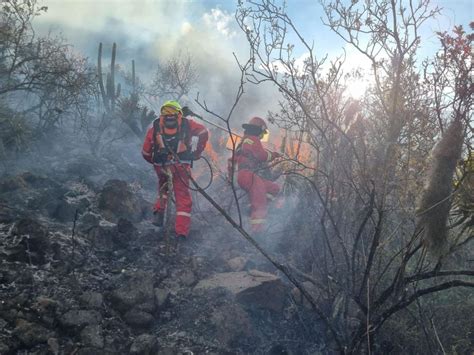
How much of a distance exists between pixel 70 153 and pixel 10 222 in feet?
17.8

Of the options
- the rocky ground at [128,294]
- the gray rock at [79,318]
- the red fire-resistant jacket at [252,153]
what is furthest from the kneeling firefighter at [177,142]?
the gray rock at [79,318]

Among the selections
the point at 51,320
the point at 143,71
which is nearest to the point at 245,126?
the point at 51,320

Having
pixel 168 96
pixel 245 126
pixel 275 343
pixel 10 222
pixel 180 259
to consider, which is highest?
pixel 168 96

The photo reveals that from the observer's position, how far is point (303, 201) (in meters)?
5.56

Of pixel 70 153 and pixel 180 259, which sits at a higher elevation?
pixel 70 153

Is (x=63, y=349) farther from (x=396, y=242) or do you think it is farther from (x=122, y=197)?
(x=396, y=242)

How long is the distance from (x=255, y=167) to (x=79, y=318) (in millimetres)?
3983

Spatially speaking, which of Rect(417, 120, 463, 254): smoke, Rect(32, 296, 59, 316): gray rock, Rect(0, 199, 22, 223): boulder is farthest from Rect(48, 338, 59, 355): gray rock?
Rect(417, 120, 463, 254): smoke

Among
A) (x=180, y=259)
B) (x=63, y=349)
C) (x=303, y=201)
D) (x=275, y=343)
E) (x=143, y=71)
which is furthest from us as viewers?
(x=143, y=71)

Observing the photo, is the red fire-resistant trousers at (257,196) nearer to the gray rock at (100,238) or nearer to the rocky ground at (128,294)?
the rocky ground at (128,294)

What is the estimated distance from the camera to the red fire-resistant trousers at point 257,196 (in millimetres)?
5910

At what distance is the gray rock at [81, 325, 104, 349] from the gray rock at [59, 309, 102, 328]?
64 mm

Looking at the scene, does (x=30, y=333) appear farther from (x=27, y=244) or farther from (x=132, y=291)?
(x=27, y=244)

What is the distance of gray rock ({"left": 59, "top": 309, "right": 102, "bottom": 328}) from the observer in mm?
2969
